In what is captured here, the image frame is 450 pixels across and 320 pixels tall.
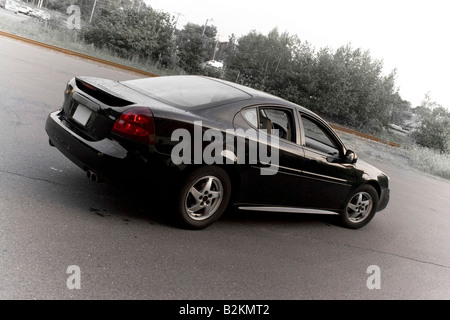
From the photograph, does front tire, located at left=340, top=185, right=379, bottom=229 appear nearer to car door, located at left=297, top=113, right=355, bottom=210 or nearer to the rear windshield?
car door, located at left=297, top=113, right=355, bottom=210

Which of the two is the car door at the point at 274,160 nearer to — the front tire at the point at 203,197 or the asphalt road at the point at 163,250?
the front tire at the point at 203,197

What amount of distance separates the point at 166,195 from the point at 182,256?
611 millimetres

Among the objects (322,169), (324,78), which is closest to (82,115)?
(322,169)

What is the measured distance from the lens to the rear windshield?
4734 millimetres

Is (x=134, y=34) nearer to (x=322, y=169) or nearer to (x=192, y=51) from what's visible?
(x=192, y=51)

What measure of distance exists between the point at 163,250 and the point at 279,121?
2.18 m

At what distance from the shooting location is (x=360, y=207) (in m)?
6.61

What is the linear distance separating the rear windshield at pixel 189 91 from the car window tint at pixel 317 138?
3.31 feet

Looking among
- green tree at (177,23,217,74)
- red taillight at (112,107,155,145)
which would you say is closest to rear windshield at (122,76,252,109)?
red taillight at (112,107,155,145)

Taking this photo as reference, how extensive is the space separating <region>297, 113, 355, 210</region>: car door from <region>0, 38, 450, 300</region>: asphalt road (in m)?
0.46

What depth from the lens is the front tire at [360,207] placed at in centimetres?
645

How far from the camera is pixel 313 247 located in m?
5.32

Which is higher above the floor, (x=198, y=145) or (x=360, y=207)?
(x=198, y=145)
